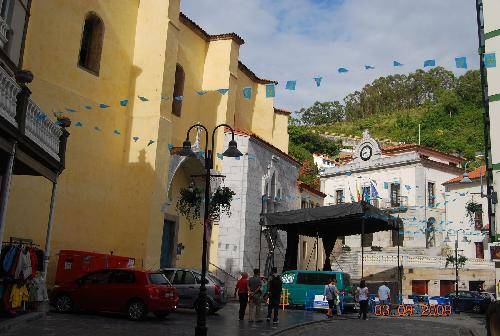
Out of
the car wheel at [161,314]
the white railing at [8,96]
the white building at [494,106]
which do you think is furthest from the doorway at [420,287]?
the white railing at [8,96]

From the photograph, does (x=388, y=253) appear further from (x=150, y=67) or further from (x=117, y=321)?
(x=117, y=321)

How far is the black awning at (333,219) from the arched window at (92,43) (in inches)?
460

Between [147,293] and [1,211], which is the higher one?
[1,211]

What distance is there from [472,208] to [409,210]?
5840 millimetres

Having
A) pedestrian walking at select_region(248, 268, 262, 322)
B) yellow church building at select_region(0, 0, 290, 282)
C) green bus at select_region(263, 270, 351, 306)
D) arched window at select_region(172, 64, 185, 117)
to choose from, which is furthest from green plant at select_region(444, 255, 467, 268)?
pedestrian walking at select_region(248, 268, 262, 322)

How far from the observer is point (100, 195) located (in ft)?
71.7

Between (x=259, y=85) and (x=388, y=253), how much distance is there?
67.8ft

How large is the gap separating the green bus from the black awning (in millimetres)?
2923

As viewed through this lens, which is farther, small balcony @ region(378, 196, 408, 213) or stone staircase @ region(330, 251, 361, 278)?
small balcony @ region(378, 196, 408, 213)

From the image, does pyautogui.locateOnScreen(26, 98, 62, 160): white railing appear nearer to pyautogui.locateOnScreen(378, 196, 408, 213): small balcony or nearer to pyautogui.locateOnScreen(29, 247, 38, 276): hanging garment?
pyautogui.locateOnScreen(29, 247, 38, 276): hanging garment

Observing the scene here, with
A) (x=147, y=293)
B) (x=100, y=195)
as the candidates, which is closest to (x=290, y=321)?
(x=147, y=293)

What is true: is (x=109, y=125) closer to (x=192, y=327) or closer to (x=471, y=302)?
(x=192, y=327)

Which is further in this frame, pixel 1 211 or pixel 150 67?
pixel 150 67

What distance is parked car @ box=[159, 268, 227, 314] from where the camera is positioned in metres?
18.5
